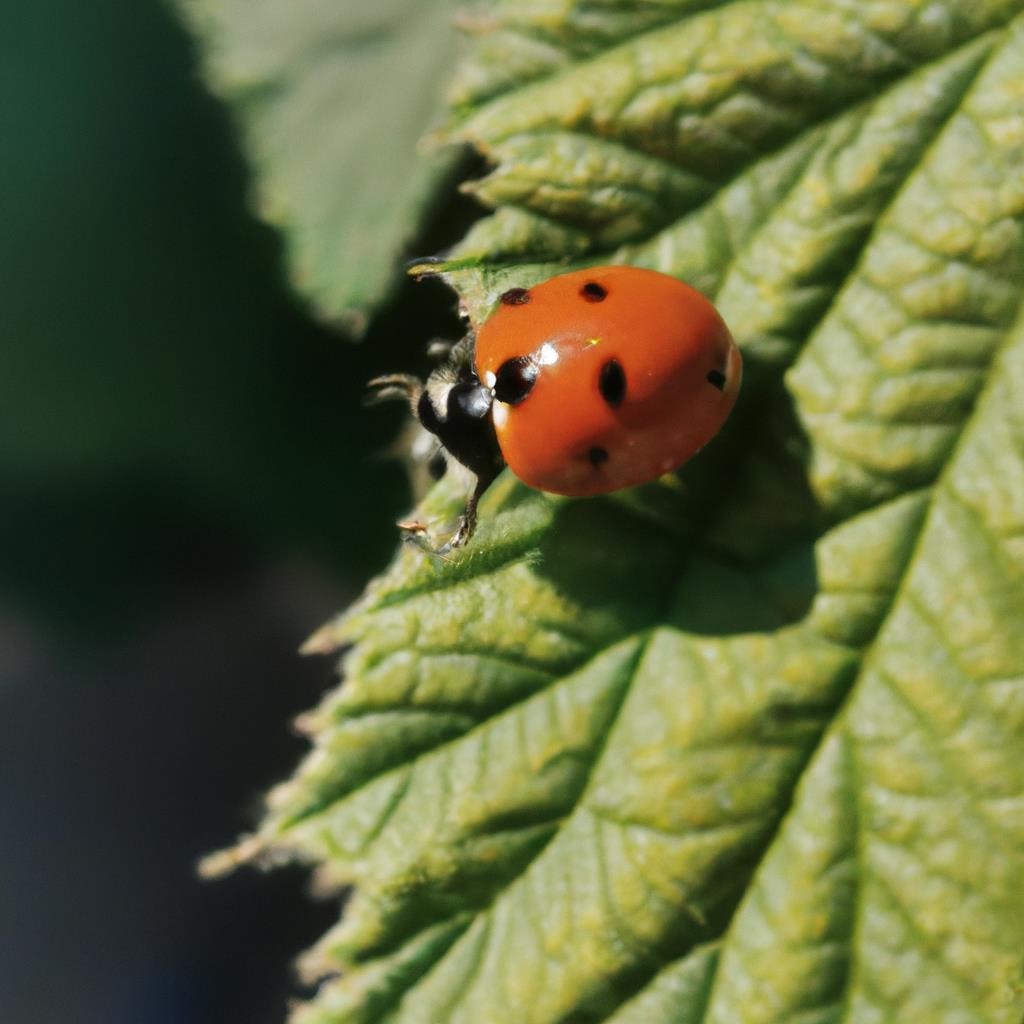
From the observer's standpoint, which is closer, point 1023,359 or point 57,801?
point 1023,359

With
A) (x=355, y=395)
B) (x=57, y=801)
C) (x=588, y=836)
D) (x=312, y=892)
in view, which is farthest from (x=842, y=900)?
(x=57, y=801)

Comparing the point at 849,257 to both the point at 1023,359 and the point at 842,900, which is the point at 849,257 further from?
the point at 842,900

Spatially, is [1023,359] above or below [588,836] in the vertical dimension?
above

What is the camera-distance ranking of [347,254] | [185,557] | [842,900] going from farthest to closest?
1. [185,557]
2. [347,254]
3. [842,900]

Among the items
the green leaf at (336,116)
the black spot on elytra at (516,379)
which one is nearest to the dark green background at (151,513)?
the green leaf at (336,116)

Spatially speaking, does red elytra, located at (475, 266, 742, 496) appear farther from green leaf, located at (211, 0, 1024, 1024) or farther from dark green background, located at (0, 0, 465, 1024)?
dark green background, located at (0, 0, 465, 1024)

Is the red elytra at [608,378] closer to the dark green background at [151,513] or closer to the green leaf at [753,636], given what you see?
the green leaf at [753,636]

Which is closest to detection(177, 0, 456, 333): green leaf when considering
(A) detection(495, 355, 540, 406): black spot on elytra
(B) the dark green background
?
(B) the dark green background

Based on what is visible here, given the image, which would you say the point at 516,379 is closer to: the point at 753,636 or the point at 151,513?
the point at 753,636
